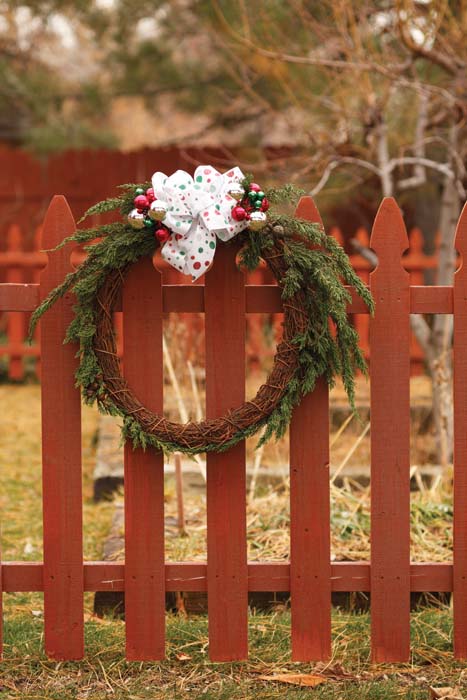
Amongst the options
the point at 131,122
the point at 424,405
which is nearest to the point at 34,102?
the point at 424,405

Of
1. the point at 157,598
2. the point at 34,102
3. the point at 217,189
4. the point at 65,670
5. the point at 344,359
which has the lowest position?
the point at 65,670

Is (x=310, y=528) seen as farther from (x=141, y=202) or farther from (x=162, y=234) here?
(x=141, y=202)

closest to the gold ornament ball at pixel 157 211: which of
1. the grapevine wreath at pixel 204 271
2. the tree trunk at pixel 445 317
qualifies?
the grapevine wreath at pixel 204 271

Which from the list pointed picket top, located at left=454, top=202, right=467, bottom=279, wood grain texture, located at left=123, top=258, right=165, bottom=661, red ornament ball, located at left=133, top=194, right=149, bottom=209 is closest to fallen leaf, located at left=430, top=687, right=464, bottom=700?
wood grain texture, located at left=123, top=258, right=165, bottom=661

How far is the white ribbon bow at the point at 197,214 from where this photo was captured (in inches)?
106

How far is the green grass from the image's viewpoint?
8.98 feet

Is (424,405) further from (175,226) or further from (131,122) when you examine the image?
(131,122)

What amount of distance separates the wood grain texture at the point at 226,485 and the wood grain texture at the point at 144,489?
15 cm

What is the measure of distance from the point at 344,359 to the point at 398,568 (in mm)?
673

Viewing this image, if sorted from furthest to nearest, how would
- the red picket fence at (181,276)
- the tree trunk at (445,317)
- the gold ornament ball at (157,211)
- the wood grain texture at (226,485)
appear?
the red picket fence at (181,276), the tree trunk at (445,317), the wood grain texture at (226,485), the gold ornament ball at (157,211)

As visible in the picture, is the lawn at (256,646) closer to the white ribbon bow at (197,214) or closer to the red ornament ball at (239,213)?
the white ribbon bow at (197,214)

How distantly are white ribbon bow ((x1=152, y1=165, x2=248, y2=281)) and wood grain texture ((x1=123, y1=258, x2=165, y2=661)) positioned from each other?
0.18 metres

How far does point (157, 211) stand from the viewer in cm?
264

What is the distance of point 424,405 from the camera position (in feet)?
20.1
